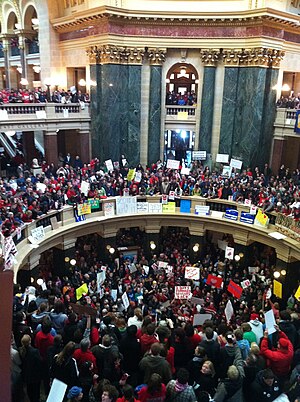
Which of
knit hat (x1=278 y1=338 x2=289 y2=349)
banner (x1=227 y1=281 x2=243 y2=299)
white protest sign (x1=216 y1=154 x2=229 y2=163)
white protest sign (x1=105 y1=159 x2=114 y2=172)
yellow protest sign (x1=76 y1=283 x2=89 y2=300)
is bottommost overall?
banner (x1=227 y1=281 x2=243 y2=299)

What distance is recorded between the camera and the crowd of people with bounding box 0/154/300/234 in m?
18.5

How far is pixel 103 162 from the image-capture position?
26.8 meters

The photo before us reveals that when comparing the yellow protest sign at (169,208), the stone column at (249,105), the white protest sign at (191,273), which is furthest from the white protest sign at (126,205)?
the stone column at (249,105)

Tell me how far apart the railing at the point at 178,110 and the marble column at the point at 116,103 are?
2298 millimetres

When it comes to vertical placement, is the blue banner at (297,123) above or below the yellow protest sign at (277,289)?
above

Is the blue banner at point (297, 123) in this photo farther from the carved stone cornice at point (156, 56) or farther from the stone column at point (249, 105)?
the carved stone cornice at point (156, 56)

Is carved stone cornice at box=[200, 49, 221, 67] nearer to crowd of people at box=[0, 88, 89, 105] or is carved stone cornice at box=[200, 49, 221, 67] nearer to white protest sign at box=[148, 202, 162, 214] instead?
crowd of people at box=[0, 88, 89, 105]

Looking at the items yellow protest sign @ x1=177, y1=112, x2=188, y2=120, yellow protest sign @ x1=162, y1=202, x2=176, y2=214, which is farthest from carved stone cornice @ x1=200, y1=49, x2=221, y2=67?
yellow protest sign @ x1=162, y1=202, x2=176, y2=214

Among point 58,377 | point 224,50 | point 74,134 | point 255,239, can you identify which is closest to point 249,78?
point 224,50

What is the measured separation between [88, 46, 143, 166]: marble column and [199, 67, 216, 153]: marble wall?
14.1ft

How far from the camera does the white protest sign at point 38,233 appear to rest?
17436mm

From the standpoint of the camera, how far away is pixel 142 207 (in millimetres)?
22859

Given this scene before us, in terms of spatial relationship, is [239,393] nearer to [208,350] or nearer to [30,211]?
[208,350]

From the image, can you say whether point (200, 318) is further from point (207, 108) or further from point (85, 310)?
point (207, 108)
